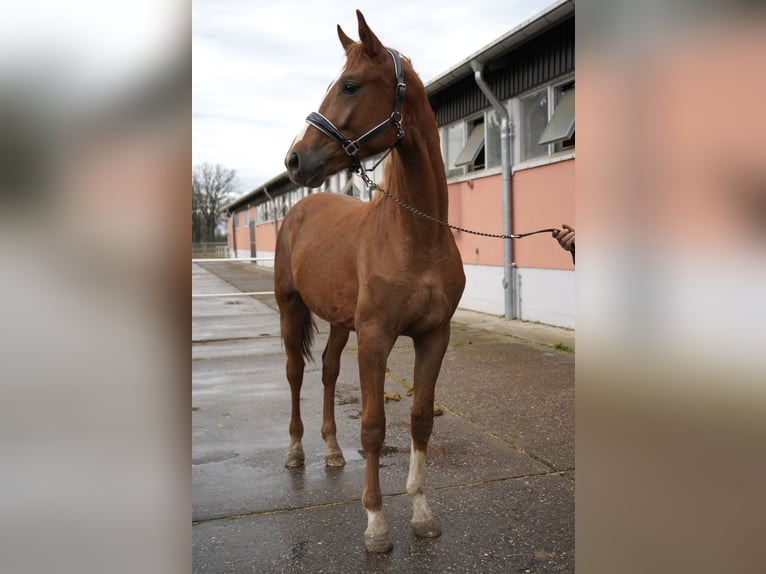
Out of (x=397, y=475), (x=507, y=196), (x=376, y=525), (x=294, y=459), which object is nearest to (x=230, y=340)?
(x=507, y=196)

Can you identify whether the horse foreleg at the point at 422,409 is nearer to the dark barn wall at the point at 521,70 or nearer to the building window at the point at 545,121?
the building window at the point at 545,121

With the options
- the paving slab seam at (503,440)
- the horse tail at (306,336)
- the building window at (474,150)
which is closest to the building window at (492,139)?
the building window at (474,150)

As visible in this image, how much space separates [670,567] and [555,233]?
192cm

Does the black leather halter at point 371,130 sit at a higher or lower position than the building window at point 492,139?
lower

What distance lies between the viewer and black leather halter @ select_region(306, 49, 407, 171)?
104 inches

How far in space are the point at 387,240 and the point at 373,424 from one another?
2.85 ft

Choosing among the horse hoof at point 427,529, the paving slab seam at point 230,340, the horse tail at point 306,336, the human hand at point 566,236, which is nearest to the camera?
the human hand at point 566,236

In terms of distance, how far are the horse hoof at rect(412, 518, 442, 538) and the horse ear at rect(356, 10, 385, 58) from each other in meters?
2.15

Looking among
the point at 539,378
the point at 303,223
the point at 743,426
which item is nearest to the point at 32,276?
the point at 743,426

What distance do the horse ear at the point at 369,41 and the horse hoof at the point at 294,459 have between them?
246 cm

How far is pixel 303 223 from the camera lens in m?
4.26

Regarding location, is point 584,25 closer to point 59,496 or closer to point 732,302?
point 732,302

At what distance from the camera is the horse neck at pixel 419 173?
2.84 meters

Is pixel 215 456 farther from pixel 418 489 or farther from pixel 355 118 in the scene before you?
pixel 355 118
